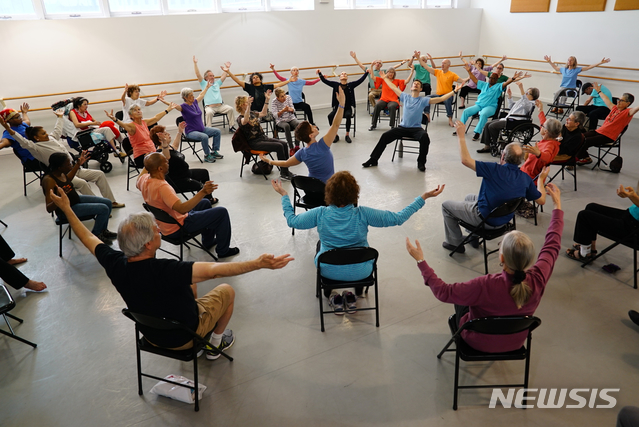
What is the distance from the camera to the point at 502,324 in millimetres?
2246

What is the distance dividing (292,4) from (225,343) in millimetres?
9644

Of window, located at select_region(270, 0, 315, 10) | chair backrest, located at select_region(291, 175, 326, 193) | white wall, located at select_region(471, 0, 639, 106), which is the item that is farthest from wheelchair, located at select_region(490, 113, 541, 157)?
window, located at select_region(270, 0, 315, 10)

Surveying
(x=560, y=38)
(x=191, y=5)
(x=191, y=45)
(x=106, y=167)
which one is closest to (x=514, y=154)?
(x=106, y=167)

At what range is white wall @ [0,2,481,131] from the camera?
8023mm

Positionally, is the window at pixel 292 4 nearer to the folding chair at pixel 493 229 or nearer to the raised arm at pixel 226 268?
the folding chair at pixel 493 229

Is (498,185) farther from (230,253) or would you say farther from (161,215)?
(161,215)

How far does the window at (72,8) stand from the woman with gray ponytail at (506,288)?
924 cm

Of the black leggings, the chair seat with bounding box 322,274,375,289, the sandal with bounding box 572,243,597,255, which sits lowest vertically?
the sandal with bounding box 572,243,597,255

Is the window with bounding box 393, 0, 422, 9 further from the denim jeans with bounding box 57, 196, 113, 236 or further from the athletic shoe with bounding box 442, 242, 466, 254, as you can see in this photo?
the denim jeans with bounding box 57, 196, 113, 236

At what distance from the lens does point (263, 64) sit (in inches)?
399

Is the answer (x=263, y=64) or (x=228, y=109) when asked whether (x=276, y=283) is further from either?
(x=263, y=64)

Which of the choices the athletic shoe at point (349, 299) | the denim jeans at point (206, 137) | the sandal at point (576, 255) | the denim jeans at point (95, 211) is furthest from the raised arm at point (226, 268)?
the denim jeans at point (206, 137)

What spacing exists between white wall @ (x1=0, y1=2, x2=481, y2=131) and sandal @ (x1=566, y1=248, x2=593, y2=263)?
818 cm

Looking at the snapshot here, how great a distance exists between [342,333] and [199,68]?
812cm
